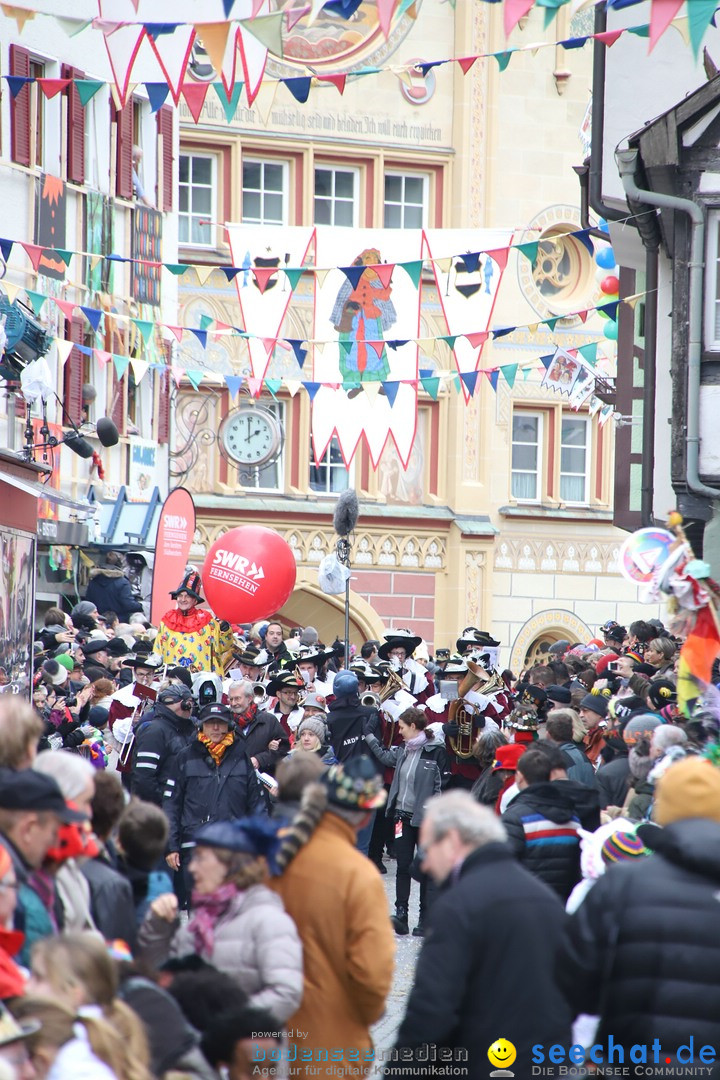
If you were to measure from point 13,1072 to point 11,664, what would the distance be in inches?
389

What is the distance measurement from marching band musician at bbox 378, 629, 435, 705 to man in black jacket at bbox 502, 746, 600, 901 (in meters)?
6.40

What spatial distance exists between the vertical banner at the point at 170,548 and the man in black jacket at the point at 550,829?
12702 mm

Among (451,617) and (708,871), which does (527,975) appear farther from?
(451,617)

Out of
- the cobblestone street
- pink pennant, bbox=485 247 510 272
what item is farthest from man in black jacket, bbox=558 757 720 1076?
pink pennant, bbox=485 247 510 272

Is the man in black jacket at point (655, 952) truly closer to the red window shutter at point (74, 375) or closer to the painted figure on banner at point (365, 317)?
the red window shutter at point (74, 375)

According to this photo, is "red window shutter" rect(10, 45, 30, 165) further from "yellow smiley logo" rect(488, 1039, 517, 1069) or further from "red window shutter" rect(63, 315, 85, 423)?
"yellow smiley logo" rect(488, 1039, 517, 1069)

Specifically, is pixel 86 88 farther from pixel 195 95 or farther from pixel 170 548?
pixel 170 548

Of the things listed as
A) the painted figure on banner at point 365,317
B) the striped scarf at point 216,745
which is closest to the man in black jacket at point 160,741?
the striped scarf at point 216,745

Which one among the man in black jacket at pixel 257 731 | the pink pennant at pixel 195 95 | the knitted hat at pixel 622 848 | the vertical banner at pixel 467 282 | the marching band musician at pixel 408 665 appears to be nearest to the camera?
the knitted hat at pixel 622 848

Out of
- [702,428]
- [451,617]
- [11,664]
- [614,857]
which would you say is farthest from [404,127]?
[614,857]

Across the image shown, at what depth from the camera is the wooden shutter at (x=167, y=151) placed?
88.9 ft

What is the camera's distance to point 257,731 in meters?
12.7

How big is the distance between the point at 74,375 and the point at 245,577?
6670mm

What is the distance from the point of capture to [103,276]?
2498cm
